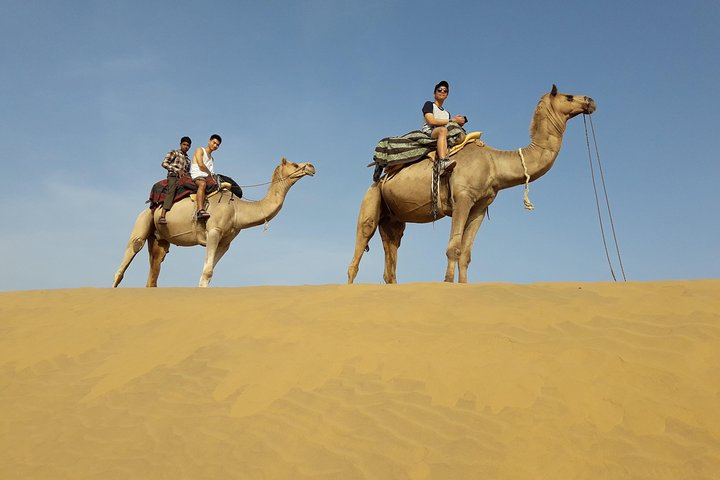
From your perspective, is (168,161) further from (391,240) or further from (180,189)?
(391,240)

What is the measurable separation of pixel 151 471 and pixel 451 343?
292 cm

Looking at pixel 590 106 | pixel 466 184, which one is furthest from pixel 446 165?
pixel 590 106

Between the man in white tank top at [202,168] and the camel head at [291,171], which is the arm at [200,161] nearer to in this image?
the man in white tank top at [202,168]

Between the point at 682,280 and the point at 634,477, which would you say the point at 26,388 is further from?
the point at 682,280

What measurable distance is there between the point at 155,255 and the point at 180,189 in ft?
5.94

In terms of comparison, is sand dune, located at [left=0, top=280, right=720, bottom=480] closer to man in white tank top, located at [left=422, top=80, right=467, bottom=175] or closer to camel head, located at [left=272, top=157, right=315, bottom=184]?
man in white tank top, located at [left=422, top=80, right=467, bottom=175]

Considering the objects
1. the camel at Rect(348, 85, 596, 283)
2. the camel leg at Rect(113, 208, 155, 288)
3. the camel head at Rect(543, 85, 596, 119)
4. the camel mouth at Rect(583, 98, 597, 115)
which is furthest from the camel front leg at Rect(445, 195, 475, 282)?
the camel leg at Rect(113, 208, 155, 288)

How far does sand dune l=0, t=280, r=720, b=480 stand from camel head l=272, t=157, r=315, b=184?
6578 millimetres

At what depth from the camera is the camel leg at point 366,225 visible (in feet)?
33.6

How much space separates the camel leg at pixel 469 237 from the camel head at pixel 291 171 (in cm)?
547

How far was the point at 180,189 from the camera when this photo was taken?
43.0ft

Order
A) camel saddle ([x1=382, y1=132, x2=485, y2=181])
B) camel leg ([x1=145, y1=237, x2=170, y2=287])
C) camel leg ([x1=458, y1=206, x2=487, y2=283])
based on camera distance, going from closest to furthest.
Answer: camel leg ([x1=458, y1=206, x2=487, y2=283]) → camel saddle ([x1=382, y1=132, x2=485, y2=181]) → camel leg ([x1=145, y1=237, x2=170, y2=287])

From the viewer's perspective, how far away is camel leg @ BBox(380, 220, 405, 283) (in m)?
10.7

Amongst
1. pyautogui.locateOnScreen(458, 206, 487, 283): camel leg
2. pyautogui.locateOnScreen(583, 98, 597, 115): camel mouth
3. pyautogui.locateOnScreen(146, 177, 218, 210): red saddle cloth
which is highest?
pyautogui.locateOnScreen(146, 177, 218, 210): red saddle cloth
